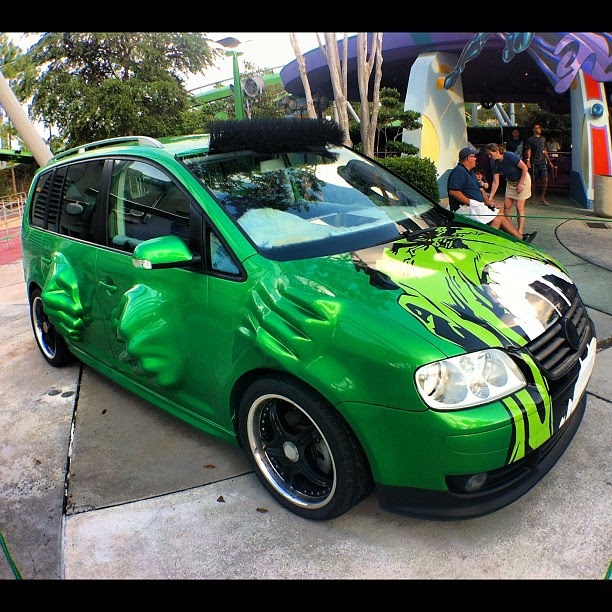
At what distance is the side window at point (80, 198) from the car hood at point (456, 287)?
71.8 inches

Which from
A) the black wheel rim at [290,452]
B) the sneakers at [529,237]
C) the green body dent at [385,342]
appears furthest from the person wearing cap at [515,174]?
the black wheel rim at [290,452]

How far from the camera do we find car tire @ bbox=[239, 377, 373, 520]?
7.88 ft

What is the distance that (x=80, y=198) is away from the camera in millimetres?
3889

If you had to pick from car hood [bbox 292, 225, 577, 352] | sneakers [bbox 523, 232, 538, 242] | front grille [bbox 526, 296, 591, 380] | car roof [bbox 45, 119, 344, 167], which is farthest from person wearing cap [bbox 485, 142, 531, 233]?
front grille [bbox 526, 296, 591, 380]

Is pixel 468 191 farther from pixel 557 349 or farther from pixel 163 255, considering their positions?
pixel 163 255

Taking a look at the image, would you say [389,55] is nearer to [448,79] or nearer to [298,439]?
[448,79]

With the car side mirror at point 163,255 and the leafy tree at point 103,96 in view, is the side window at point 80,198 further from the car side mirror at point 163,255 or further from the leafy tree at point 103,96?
the leafy tree at point 103,96

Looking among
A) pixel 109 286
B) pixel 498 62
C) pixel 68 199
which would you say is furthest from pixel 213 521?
pixel 498 62

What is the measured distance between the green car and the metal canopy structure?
99 centimetres

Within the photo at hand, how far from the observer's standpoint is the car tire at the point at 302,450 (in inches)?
94.5

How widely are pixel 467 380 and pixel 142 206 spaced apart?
2.06 meters
